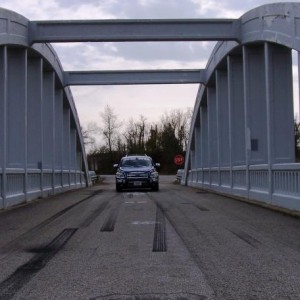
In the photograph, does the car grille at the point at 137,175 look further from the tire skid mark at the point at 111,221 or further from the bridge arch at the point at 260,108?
the tire skid mark at the point at 111,221

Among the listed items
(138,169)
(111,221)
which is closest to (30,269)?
(111,221)

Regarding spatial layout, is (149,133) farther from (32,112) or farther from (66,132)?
(32,112)

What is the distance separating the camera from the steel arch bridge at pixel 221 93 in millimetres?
17062

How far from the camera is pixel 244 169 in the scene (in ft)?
68.8

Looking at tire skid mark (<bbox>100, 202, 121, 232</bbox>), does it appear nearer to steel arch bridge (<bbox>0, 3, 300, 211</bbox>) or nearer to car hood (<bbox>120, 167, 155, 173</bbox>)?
steel arch bridge (<bbox>0, 3, 300, 211</bbox>)

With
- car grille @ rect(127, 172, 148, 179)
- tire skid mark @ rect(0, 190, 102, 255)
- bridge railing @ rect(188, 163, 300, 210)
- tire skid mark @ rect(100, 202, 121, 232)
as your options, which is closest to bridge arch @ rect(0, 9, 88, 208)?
car grille @ rect(127, 172, 148, 179)

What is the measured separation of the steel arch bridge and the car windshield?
3390 millimetres

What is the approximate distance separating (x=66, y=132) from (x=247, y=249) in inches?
1122

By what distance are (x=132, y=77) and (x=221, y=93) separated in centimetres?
574

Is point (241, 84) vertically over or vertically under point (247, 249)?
over

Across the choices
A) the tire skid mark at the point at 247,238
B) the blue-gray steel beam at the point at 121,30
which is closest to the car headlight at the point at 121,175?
the blue-gray steel beam at the point at 121,30

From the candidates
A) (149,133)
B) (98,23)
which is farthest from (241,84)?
(149,133)

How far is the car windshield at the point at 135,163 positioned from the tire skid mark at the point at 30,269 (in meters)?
19.1

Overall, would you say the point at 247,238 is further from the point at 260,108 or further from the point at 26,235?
the point at 260,108
